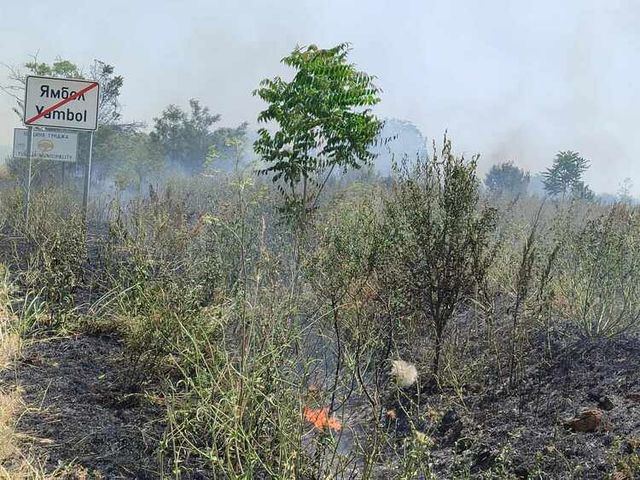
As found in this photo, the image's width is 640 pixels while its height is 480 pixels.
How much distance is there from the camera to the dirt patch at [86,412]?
326cm

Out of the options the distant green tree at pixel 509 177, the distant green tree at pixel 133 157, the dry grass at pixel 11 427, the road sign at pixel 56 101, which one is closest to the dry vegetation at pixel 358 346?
the dry grass at pixel 11 427

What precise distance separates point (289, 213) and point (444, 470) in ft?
11.4

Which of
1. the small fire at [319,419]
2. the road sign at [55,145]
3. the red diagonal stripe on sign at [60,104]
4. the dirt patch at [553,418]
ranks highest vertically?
the red diagonal stripe on sign at [60,104]

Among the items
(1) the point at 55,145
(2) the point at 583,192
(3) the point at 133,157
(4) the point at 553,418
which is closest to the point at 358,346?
(4) the point at 553,418

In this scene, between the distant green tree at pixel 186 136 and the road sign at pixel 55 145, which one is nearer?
the road sign at pixel 55 145

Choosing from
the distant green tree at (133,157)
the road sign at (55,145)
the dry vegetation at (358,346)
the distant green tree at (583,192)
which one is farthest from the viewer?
the distant green tree at (133,157)

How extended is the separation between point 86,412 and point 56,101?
622 cm

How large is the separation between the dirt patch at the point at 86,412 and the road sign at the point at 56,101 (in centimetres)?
476

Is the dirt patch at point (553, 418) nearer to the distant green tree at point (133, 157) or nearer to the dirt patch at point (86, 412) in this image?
the dirt patch at point (86, 412)

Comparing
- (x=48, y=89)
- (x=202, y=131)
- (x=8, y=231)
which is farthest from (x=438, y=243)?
(x=202, y=131)

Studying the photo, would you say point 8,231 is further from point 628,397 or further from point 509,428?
point 628,397

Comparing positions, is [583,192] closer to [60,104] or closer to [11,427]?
[60,104]

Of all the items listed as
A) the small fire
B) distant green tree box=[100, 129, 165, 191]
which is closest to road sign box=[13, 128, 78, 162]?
the small fire

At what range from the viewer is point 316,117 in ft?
21.7
